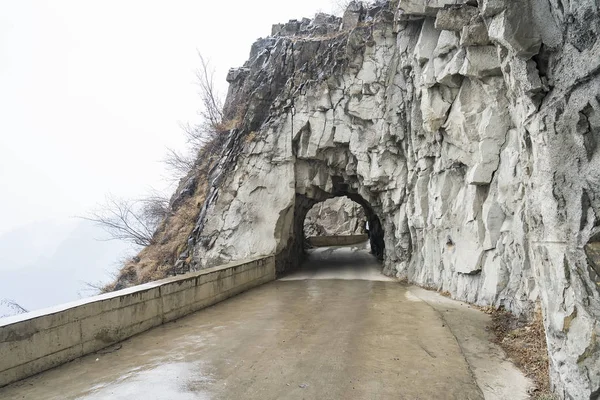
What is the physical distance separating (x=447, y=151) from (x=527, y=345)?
5641 millimetres

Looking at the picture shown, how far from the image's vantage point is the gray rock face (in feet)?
10.1

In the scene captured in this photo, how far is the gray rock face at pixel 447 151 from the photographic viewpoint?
3088 millimetres

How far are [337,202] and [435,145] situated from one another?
22.1 metres

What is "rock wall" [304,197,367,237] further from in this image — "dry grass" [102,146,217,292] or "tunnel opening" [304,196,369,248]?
"dry grass" [102,146,217,292]

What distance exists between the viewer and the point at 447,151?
934 cm

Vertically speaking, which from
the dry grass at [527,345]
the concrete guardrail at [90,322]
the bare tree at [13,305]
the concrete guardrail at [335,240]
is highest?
the concrete guardrail at [90,322]

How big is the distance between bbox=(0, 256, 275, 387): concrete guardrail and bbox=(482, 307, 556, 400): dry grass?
580 centimetres

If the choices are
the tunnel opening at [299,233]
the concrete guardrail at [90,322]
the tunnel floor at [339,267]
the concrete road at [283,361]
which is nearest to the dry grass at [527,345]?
the concrete road at [283,361]

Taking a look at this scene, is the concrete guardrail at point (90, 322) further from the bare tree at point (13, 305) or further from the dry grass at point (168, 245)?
the dry grass at point (168, 245)

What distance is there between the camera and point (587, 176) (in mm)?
2943

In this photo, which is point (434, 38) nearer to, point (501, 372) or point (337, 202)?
point (501, 372)

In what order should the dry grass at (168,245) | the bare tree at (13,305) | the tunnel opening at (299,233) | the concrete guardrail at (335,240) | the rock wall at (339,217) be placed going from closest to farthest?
the bare tree at (13,305) → the tunnel opening at (299,233) → the dry grass at (168,245) → the concrete guardrail at (335,240) → the rock wall at (339,217)

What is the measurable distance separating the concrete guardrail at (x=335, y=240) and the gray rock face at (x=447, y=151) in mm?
6582

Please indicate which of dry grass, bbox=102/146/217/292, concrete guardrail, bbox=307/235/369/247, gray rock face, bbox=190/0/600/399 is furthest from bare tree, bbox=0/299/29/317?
concrete guardrail, bbox=307/235/369/247
